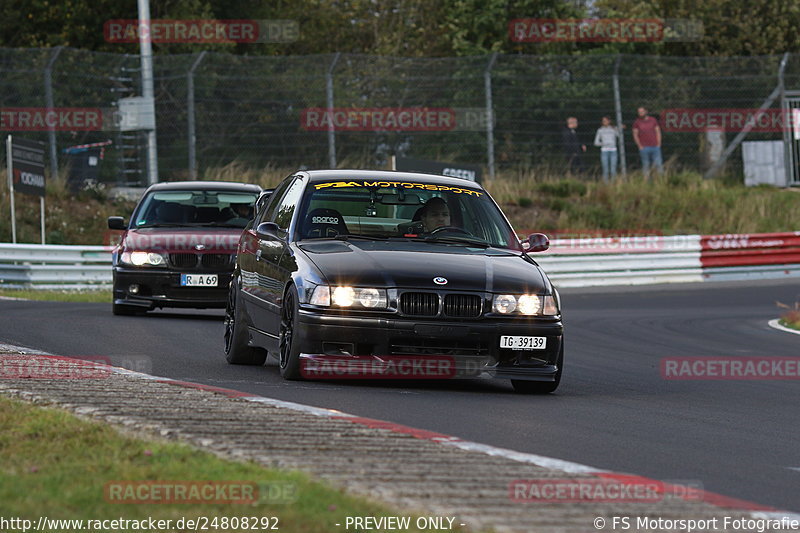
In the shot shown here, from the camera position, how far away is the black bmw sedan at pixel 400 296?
9.64 meters

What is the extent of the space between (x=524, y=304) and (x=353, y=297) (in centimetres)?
113

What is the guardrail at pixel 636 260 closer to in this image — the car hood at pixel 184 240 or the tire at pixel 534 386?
the car hood at pixel 184 240

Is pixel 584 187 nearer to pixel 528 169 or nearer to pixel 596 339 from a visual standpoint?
→ pixel 528 169

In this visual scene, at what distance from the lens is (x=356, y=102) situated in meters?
30.2

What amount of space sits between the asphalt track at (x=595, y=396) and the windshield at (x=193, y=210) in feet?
3.81

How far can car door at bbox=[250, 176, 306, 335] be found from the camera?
10.5 m

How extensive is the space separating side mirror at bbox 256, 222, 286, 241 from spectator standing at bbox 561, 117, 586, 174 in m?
20.5

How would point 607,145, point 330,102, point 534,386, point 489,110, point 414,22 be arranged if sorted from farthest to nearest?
point 414,22 < point 607,145 < point 489,110 < point 330,102 < point 534,386

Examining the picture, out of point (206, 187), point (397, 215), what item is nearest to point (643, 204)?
point (206, 187)

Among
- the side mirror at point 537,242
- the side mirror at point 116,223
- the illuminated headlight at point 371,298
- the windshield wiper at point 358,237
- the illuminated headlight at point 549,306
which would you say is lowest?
the illuminated headlight at point 549,306

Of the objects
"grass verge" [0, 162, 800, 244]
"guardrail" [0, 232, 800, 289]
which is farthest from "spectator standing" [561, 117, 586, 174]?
"guardrail" [0, 232, 800, 289]

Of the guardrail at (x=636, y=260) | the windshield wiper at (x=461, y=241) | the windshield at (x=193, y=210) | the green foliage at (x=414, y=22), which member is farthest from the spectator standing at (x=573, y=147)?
the windshield wiper at (x=461, y=241)

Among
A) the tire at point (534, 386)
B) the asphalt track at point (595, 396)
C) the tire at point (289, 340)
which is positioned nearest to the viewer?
the asphalt track at point (595, 396)

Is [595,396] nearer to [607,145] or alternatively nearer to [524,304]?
[524,304]
